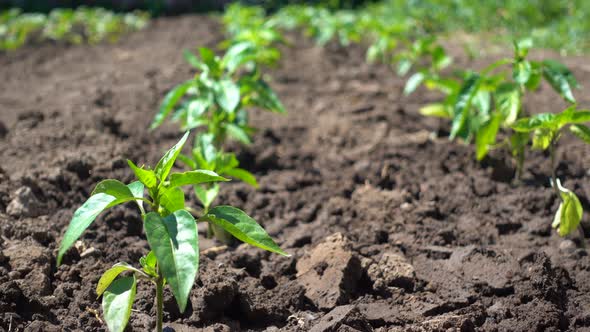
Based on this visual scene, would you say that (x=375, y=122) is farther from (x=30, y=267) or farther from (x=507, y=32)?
(x=507, y=32)

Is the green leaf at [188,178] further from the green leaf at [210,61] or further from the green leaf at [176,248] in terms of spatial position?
the green leaf at [210,61]

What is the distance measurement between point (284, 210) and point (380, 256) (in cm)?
76

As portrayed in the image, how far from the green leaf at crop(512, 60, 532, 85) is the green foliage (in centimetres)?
574

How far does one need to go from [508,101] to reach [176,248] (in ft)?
7.02

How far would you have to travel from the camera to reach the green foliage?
7801mm

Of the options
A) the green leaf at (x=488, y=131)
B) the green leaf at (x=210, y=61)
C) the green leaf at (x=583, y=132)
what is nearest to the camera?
the green leaf at (x=583, y=132)

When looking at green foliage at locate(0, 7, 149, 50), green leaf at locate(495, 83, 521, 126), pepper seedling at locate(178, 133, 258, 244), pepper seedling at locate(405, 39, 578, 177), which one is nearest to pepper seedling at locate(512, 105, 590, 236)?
pepper seedling at locate(405, 39, 578, 177)

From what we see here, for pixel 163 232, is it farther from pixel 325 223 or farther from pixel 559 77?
pixel 559 77

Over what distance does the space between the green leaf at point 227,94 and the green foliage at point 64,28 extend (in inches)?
189

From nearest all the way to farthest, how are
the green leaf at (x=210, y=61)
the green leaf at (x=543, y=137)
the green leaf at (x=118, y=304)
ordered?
1. the green leaf at (x=118, y=304)
2. the green leaf at (x=543, y=137)
3. the green leaf at (x=210, y=61)

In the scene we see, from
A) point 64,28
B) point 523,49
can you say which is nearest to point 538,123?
point 523,49

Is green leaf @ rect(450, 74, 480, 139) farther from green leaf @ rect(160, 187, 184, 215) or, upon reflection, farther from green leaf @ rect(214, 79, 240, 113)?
green leaf @ rect(160, 187, 184, 215)

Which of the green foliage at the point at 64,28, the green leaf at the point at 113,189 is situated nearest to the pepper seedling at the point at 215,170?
the green leaf at the point at 113,189

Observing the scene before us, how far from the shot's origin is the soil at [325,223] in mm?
2430
